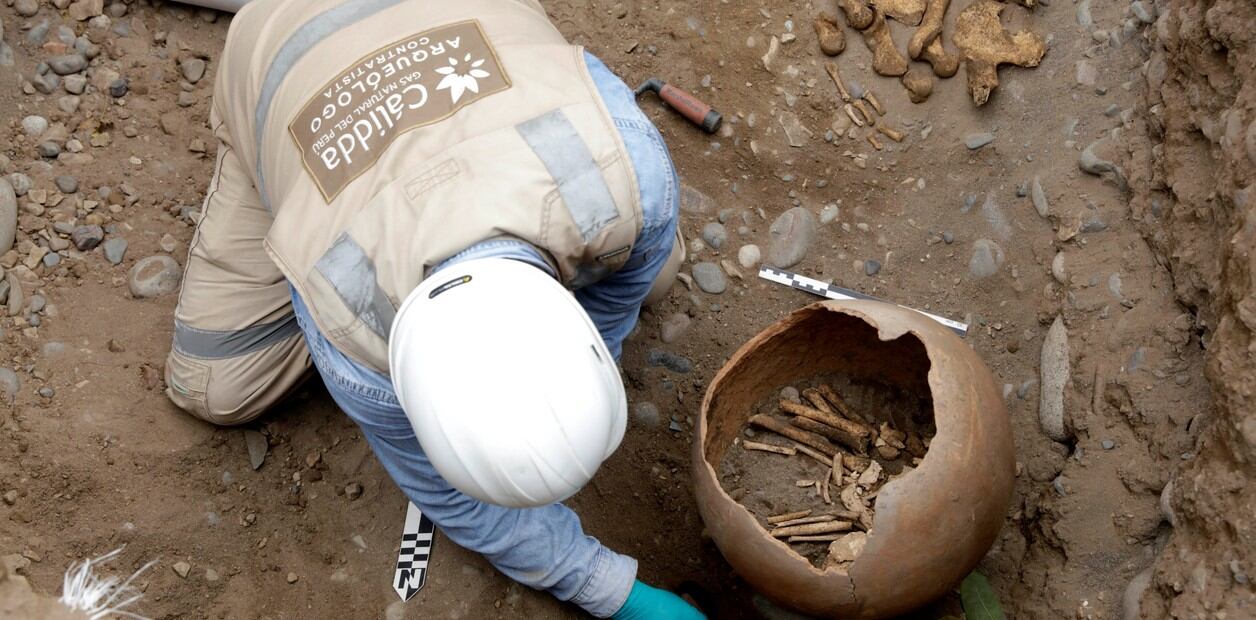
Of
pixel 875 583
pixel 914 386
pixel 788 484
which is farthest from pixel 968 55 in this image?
pixel 875 583

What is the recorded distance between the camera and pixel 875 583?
2398 mm

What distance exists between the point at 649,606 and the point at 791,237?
4.64ft

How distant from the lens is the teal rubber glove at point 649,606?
9.57 ft

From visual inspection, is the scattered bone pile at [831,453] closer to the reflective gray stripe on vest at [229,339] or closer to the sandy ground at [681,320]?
the sandy ground at [681,320]

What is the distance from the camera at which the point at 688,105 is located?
12.2 ft

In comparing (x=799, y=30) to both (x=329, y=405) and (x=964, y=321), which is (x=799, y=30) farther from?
(x=329, y=405)

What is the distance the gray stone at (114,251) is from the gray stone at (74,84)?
615 mm

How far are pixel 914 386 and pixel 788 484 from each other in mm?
510

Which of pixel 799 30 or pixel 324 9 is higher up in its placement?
pixel 324 9

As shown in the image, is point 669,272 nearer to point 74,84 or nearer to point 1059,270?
point 1059,270

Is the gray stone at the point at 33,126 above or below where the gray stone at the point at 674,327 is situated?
above

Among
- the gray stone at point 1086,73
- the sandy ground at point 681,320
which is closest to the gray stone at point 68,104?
the sandy ground at point 681,320

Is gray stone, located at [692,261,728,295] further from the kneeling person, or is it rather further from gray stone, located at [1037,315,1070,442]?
gray stone, located at [1037,315,1070,442]

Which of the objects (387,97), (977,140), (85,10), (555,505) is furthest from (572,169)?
(85,10)
